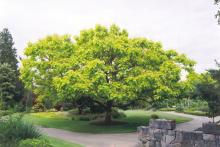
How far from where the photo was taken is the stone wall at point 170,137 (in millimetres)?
14711

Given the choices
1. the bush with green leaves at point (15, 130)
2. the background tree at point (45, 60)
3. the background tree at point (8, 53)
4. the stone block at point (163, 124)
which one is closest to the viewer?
the bush with green leaves at point (15, 130)

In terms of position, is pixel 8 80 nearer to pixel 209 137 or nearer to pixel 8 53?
pixel 8 53

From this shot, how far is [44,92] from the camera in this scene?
28.5m

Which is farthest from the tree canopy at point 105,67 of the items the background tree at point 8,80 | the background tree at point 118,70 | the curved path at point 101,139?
the background tree at point 8,80

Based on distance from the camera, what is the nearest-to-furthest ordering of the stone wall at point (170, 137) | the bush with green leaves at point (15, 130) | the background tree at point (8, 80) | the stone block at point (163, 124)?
the bush with green leaves at point (15, 130), the stone wall at point (170, 137), the stone block at point (163, 124), the background tree at point (8, 80)

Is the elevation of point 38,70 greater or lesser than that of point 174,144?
greater

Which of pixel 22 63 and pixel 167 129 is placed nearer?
pixel 167 129

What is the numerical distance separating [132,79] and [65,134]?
531cm

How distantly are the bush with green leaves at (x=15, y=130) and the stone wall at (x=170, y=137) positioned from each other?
526 cm

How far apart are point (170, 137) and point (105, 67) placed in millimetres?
9827

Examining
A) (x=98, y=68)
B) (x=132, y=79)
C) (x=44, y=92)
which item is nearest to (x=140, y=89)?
(x=132, y=79)

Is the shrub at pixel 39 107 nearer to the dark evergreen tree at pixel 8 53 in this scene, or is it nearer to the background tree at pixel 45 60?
the dark evergreen tree at pixel 8 53

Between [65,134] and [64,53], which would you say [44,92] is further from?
[65,134]

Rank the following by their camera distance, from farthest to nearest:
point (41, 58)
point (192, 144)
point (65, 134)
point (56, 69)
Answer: point (41, 58)
point (56, 69)
point (65, 134)
point (192, 144)
